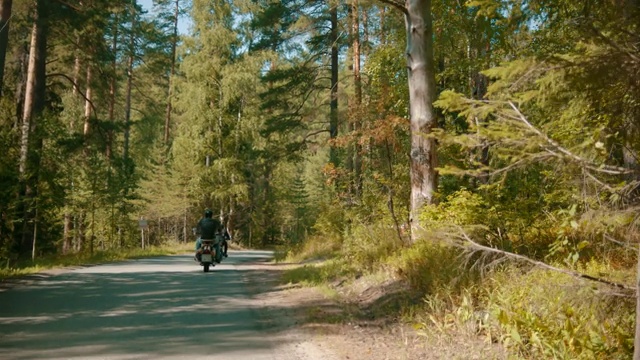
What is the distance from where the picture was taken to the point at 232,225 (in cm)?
4444

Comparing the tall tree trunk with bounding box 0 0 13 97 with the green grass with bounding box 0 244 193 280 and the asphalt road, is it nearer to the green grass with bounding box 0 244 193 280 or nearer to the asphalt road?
the green grass with bounding box 0 244 193 280

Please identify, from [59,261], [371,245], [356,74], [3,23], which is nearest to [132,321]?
[371,245]

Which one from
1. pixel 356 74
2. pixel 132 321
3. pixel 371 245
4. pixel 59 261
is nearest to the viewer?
pixel 132 321

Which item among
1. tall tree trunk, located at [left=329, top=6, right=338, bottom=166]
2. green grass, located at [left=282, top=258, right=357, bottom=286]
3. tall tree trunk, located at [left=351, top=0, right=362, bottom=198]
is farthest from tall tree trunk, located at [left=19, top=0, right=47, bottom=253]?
tall tree trunk, located at [left=329, top=6, right=338, bottom=166]

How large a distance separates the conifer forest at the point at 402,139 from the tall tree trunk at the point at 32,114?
69 mm

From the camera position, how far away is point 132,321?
7449mm

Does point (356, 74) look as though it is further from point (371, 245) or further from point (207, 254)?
point (371, 245)

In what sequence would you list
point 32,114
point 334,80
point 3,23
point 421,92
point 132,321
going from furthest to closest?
point 334,80
point 32,114
point 3,23
point 421,92
point 132,321

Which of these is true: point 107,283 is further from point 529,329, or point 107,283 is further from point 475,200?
point 529,329

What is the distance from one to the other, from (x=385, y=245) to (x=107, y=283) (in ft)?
19.2

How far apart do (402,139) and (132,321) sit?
386 inches

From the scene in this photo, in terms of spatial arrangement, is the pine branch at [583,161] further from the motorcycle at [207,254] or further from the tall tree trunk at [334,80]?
the tall tree trunk at [334,80]

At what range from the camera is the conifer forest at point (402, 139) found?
4.33 m

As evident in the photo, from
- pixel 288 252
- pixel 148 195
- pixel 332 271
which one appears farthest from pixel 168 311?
pixel 148 195
